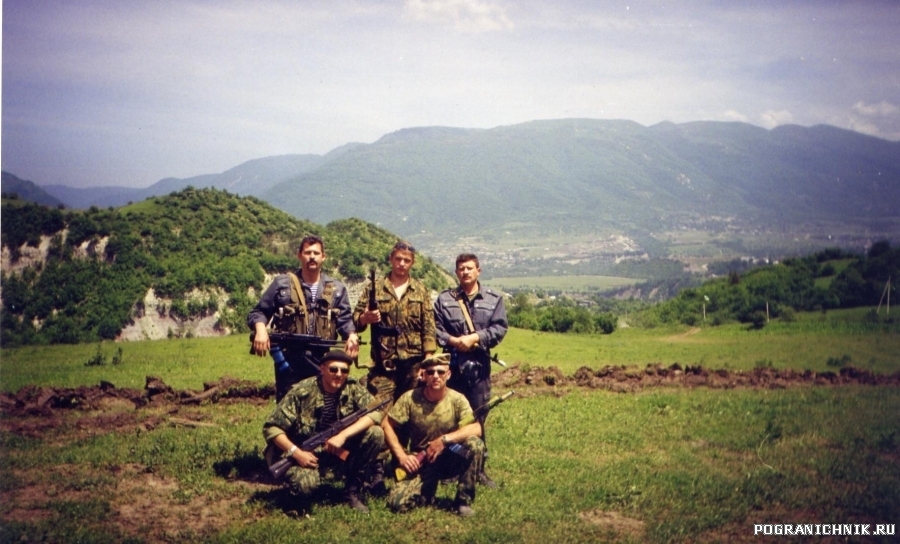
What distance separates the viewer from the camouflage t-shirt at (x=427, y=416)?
662 centimetres

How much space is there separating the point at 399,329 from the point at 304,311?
1134mm

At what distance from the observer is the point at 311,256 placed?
6.99 m

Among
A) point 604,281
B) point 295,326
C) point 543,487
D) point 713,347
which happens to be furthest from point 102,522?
point 604,281

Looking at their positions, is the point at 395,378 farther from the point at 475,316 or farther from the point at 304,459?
the point at 304,459

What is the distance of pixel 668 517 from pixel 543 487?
1.44 m

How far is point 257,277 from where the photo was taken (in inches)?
1800

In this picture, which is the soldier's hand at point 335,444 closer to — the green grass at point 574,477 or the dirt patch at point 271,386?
the green grass at point 574,477

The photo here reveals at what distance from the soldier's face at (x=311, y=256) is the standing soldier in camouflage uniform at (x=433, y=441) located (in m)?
1.78

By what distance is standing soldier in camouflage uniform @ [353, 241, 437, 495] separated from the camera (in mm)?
7117

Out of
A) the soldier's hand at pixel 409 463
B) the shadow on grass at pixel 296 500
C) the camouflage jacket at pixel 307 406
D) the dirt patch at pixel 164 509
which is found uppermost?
the camouflage jacket at pixel 307 406

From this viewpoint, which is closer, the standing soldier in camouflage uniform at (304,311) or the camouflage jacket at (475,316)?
the standing soldier in camouflage uniform at (304,311)

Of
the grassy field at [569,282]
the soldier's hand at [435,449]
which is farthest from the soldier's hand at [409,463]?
the grassy field at [569,282]

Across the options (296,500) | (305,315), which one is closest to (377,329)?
(305,315)

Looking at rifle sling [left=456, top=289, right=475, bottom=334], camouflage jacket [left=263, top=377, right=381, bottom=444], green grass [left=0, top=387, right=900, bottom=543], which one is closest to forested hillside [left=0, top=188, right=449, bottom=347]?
green grass [left=0, top=387, right=900, bottom=543]
